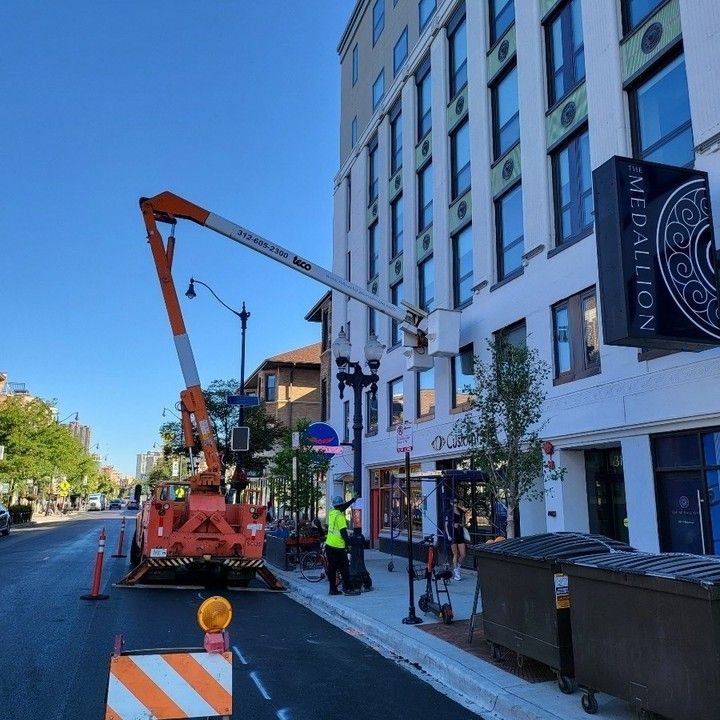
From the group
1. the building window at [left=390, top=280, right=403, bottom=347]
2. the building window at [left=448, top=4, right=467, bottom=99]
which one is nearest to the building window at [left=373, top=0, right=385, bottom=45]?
the building window at [left=448, top=4, right=467, bottom=99]

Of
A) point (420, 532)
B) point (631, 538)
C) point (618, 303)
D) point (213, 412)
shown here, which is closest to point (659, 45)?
point (618, 303)

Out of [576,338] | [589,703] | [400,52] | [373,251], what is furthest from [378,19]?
[589,703]

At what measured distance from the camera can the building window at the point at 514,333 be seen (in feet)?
52.5

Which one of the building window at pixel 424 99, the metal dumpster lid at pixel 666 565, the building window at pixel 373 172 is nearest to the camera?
the metal dumpster lid at pixel 666 565

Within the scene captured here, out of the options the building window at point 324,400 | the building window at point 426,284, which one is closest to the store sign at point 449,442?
the building window at point 426,284

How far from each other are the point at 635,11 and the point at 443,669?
12.4 meters

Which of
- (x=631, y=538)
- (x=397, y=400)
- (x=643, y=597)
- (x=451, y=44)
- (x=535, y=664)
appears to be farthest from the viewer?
(x=397, y=400)

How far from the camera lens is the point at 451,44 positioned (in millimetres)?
21484

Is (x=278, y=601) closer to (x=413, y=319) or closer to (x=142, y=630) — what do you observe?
(x=142, y=630)

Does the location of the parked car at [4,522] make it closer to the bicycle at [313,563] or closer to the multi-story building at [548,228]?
the multi-story building at [548,228]

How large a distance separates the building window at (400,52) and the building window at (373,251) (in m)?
5.86

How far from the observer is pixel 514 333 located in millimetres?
16406

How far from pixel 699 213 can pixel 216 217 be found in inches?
418

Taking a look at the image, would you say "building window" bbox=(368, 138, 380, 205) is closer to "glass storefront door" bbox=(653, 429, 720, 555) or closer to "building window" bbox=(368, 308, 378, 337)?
"building window" bbox=(368, 308, 378, 337)
